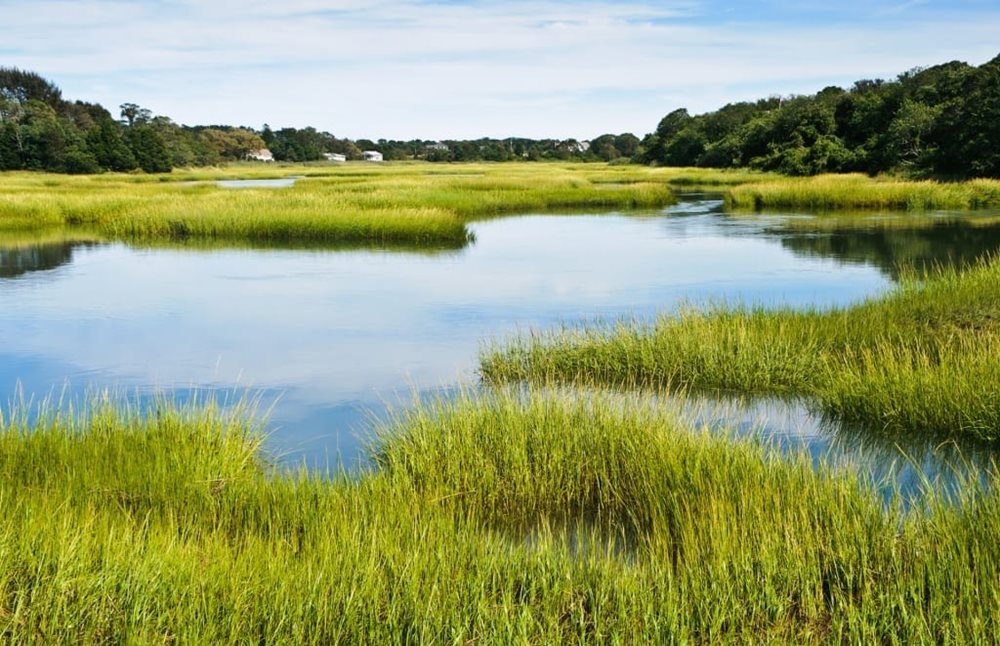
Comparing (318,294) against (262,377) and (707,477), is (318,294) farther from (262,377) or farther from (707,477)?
(707,477)

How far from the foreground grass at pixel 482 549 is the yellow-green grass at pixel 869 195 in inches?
1078

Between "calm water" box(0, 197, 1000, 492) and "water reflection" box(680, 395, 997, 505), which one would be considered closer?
"water reflection" box(680, 395, 997, 505)

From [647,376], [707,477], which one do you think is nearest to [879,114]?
[647,376]

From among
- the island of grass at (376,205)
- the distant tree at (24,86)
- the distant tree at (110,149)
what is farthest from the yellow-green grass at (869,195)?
the distant tree at (24,86)

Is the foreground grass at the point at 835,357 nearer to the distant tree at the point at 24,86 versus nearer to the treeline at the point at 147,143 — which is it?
the treeline at the point at 147,143

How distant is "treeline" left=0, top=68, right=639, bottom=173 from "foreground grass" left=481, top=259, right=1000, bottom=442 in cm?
5897

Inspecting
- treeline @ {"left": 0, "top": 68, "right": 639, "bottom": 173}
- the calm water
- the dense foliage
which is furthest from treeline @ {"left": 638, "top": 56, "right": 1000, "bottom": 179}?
treeline @ {"left": 0, "top": 68, "right": 639, "bottom": 173}

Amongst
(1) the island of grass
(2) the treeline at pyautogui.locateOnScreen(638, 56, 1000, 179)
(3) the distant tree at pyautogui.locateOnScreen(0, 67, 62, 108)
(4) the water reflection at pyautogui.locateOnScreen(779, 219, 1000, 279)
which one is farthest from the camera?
(3) the distant tree at pyautogui.locateOnScreen(0, 67, 62, 108)

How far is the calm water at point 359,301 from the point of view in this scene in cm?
902

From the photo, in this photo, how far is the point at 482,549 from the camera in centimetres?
427

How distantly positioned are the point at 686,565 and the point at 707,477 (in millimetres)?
1210

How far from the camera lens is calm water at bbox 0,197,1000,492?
9023mm

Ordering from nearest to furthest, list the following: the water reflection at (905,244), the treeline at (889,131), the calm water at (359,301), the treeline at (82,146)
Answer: the calm water at (359,301), the water reflection at (905,244), the treeline at (889,131), the treeline at (82,146)

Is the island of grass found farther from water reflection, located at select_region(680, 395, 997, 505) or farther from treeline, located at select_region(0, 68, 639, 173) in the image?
treeline, located at select_region(0, 68, 639, 173)
